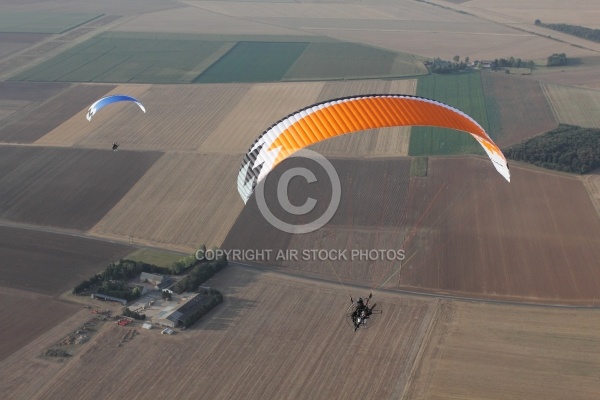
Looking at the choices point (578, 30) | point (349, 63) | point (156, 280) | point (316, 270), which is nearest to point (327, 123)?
point (316, 270)

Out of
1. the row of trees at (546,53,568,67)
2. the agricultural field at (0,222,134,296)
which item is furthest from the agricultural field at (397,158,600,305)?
the row of trees at (546,53,568,67)

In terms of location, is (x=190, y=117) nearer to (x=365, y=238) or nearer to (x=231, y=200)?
(x=231, y=200)

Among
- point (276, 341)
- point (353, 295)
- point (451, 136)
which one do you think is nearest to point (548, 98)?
point (451, 136)

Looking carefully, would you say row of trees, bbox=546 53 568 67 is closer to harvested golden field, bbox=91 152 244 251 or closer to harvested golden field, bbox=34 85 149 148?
harvested golden field, bbox=91 152 244 251

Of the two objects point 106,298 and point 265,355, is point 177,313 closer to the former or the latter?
point 106,298

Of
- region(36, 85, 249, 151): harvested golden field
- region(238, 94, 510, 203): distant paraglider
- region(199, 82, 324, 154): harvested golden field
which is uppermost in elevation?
region(238, 94, 510, 203): distant paraglider

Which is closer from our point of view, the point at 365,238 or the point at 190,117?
the point at 365,238
